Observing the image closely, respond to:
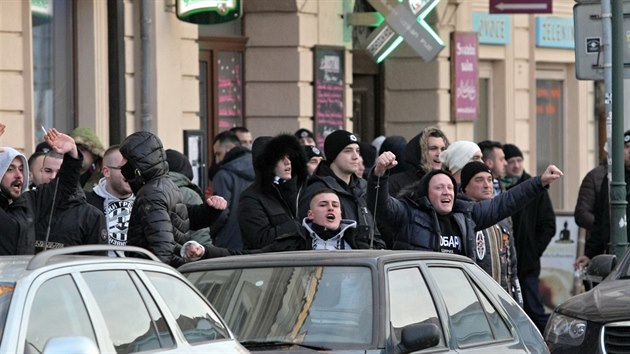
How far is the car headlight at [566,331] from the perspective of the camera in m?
11.9

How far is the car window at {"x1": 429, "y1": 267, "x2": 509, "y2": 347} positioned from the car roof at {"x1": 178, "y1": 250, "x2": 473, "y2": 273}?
0.23 metres

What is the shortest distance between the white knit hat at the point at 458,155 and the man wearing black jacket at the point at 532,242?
4500 mm

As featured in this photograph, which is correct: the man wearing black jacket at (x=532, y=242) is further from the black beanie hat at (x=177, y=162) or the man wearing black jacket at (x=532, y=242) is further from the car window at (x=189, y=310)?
the car window at (x=189, y=310)

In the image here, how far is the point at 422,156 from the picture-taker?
44.5 feet

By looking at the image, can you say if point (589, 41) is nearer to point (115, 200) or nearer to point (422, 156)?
point (422, 156)

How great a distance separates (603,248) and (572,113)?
16200 millimetres

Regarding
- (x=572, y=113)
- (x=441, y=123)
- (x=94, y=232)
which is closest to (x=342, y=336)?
(x=94, y=232)

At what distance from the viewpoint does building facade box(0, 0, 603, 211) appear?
1812cm

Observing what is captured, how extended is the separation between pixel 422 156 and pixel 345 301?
201 inches

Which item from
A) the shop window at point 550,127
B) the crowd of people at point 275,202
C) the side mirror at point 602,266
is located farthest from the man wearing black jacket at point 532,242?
the shop window at point 550,127

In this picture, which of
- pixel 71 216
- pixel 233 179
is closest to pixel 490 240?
pixel 71 216

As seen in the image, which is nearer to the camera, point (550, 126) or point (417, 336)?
point (417, 336)

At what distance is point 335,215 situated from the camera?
10.5m

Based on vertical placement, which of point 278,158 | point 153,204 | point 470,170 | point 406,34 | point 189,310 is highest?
point 406,34
